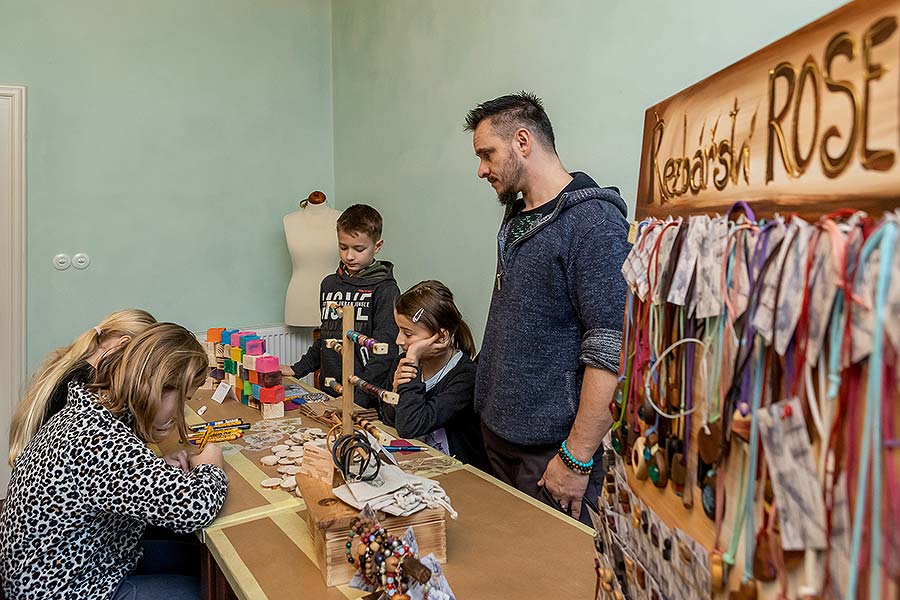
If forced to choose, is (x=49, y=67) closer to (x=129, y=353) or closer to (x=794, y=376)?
(x=129, y=353)

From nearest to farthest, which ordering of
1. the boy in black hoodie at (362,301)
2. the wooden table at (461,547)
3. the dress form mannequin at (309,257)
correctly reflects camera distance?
1. the wooden table at (461,547)
2. the boy in black hoodie at (362,301)
3. the dress form mannequin at (309,257)

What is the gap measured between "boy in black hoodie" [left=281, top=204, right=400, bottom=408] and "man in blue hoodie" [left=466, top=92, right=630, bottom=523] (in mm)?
804

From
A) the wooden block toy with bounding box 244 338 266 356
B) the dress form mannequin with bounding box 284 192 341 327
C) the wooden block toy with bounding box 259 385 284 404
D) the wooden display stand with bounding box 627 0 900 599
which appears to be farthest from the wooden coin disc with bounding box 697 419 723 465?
the dress form mannequin with bounding box 284 192 341 327

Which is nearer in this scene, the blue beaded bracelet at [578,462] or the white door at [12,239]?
the blue beaded bracelet at [578,462]

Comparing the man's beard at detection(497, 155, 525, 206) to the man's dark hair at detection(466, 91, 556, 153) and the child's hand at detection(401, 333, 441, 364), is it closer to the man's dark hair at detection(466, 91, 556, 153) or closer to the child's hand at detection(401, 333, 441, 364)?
the man's dark hair at detection(466, 91, 556, 153)

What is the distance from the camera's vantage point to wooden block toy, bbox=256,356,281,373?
212cm

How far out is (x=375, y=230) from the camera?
8.39 ft

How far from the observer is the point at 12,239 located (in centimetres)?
306

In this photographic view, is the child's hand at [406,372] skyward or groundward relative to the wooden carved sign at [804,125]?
groundward

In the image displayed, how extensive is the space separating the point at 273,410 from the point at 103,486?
0.86 m

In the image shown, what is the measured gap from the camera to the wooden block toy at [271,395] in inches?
82.6

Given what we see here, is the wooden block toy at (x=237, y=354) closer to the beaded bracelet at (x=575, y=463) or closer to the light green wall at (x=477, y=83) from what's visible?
the light green wall at (x=477, y=83)

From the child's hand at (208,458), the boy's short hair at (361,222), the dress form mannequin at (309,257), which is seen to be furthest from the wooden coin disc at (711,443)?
the dress form mannequin at (309,257)

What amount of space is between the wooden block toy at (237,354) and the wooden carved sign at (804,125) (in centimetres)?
185
